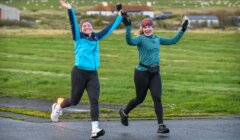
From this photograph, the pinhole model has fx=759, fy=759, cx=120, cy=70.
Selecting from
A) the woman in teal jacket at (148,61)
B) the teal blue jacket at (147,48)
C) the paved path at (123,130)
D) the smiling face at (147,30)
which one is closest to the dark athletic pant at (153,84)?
the woman in teal jacket at (148,61)

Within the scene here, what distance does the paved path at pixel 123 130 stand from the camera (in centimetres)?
1069

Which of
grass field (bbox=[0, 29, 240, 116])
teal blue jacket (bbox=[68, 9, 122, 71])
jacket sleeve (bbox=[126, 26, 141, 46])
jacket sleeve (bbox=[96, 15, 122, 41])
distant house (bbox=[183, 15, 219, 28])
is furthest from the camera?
distant house (bbox=[183, 15, 219, 28])

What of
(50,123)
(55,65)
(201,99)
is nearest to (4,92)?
(201,99)

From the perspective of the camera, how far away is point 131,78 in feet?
75.0

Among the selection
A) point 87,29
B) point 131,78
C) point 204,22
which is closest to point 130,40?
point 87,29

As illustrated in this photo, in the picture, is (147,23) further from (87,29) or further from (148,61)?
(87,29)

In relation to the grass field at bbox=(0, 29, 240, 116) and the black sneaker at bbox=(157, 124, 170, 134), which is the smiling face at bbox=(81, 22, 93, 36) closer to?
the black sneaker at bbox=(157, 124, 170, 134)

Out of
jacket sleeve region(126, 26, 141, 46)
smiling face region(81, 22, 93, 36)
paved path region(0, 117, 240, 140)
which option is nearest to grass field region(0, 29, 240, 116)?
paved path region(0, 117, 240, 140)

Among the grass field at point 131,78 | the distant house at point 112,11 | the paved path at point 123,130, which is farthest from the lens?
the distant house at point 112,11

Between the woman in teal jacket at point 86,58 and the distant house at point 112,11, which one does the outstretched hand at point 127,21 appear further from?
the distant house at point 112,11

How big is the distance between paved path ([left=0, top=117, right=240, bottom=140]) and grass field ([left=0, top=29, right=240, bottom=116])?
70.1 inches

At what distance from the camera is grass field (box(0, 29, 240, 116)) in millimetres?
16500

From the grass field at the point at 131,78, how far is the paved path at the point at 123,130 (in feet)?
5.84

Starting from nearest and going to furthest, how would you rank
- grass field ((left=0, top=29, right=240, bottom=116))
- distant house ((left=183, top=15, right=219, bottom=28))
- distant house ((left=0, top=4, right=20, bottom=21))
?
grass field ((left=0, top=29, right=240, bottom=116)) → distant house ((left=183, top=15, right=219, bottom=28)) → distant house ((left=0, top=4, right=20, bottom=21))
